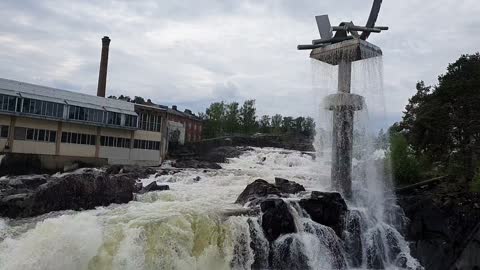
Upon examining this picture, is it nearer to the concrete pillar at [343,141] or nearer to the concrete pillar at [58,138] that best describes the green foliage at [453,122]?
the concrete pillar at [343,141]

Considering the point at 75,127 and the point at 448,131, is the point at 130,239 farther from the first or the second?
the point at 75,127

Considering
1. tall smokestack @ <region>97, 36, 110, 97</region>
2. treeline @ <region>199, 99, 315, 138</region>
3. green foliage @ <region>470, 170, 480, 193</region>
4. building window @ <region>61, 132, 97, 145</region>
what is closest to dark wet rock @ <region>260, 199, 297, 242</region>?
green foliage @ <region>470, 170, 480, 193</region>

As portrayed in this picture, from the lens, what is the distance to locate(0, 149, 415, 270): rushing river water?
47.3ft

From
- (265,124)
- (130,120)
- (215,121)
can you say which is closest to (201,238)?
(130,120)

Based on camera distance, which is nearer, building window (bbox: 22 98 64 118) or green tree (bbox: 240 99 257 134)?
building window (bbox: 22 98 64 118)

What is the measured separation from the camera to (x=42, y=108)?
4012 centimetres

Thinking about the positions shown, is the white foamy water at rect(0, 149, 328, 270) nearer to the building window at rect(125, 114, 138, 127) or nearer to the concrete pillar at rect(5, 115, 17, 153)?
the concrete pillar at rect(5, 115, 17, 153)

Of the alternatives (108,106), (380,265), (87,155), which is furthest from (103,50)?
(380,265)

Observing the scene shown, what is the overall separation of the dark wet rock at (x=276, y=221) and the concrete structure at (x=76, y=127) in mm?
28580

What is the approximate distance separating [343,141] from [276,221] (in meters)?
7.86

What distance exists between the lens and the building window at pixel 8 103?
37.3m

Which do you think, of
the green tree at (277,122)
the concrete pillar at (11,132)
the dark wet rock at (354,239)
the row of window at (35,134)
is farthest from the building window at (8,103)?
the green tree at (277,122)

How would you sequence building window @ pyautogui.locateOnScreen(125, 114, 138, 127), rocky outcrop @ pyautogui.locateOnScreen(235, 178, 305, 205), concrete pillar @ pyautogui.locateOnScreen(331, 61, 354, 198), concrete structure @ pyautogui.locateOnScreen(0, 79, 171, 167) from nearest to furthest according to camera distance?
rocky outcrop @ pyautogui.locateOnScreen(235, 178, 305, 205) < concrete pillar @ pyautogui.locateOnScreen(331, 61, 354, 198) < concrete structure @ pyautogui.locateOnScreen(0, 79, 171, 167) < building window @ pyautogui.locateOnScreen(125, 114, 138, 127)

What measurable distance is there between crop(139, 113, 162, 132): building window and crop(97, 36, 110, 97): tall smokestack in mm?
9775
